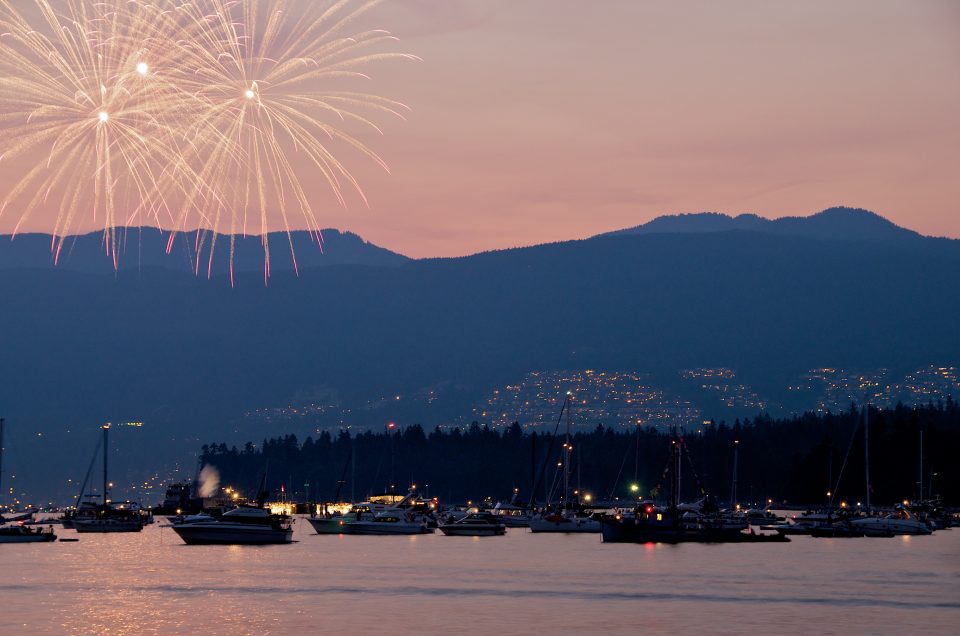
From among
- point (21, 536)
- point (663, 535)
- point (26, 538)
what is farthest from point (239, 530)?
point (663, 535)

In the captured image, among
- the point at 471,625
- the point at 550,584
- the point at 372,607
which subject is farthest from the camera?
the point at 550,584

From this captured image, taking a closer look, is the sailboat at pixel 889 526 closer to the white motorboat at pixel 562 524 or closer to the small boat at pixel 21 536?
the white motorboat at pixel 562 524

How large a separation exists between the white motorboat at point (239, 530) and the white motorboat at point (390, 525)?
3333 centimetres

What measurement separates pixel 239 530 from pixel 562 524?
54.9 metres

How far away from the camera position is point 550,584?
95.4 m

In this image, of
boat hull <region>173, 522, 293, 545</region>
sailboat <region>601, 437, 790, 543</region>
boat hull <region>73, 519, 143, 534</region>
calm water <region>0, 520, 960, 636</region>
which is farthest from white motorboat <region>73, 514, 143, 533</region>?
sailboat <region>601, 437, 790, 543</region>

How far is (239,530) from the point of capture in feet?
457

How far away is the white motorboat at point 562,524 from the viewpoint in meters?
184

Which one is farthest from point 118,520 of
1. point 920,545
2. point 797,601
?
point 797,601

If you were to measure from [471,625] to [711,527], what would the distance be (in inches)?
3105

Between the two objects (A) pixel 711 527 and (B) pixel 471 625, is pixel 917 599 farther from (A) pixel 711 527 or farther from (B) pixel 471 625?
(A) pixel 711 527

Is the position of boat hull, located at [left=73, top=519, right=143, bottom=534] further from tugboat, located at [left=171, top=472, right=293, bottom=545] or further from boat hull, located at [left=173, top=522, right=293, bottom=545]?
boat hull, located at [left=173, top=522, right=293, bottom=545]

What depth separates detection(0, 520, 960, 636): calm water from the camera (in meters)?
73.6

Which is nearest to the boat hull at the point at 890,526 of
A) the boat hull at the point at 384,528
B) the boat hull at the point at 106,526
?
the boat hull at the point at 384,528
